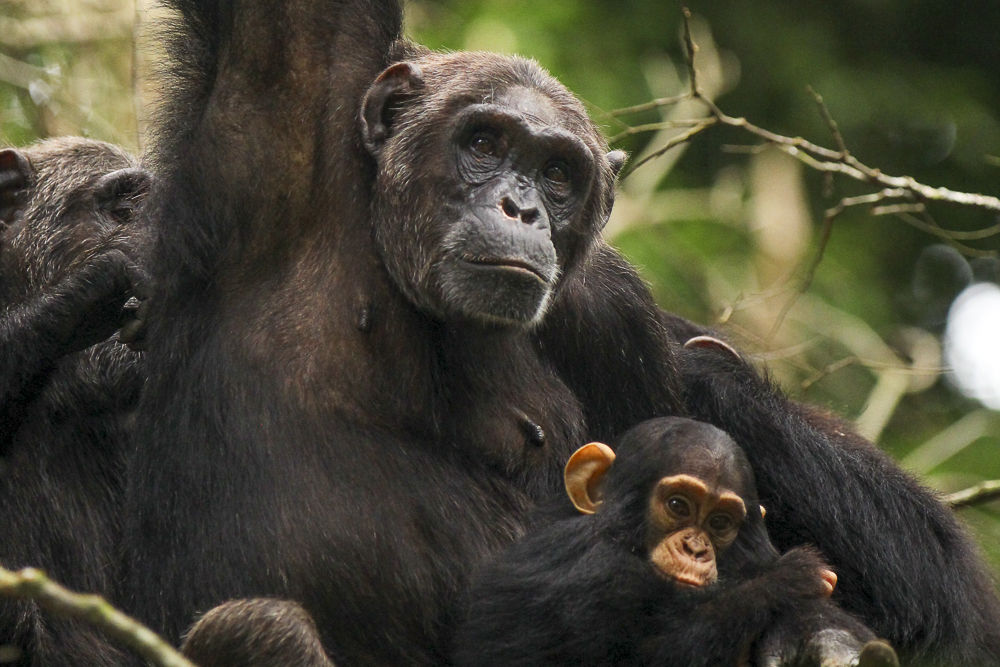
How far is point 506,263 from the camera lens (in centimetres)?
589

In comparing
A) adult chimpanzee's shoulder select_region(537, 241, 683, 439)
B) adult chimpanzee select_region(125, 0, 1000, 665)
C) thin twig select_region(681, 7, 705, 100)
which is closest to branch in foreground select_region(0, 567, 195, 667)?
adult chimpanzee select_region(125, 0, 1000, 665)

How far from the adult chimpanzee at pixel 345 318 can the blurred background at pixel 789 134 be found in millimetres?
2951

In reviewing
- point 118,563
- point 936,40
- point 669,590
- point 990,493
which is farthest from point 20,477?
point 936,40

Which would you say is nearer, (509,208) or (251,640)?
(251,640)

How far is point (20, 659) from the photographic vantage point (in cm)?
607

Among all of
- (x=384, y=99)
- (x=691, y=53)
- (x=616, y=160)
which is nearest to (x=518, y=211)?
(x=384, y=99)

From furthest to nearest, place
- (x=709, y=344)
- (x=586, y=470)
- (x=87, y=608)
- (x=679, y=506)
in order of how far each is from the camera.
A: (x=709, y=344) → (x=586, y=470) → (x=679, y=506) → (x=87, y=608)

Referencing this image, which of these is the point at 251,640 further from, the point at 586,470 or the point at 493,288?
the point at 493,288

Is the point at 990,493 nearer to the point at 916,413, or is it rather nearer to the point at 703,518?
the point at 703,518

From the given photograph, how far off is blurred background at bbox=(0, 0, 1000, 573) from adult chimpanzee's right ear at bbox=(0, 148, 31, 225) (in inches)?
66.5

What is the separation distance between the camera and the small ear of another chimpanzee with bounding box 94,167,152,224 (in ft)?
24.1

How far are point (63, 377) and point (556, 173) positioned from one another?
→ 282 centimetres

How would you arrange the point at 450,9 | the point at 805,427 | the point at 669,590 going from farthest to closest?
the point at 450,9 → the point at 805,427 → the point at 669,590

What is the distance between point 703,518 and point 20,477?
11.3 ft
